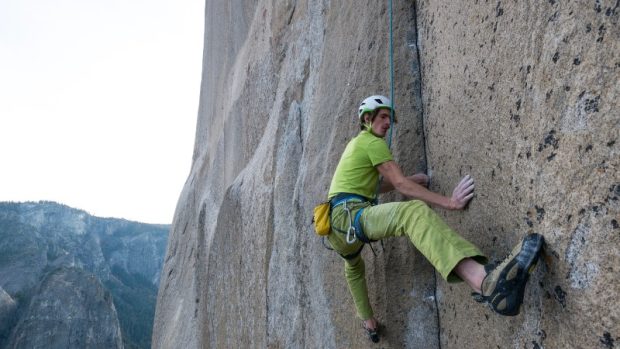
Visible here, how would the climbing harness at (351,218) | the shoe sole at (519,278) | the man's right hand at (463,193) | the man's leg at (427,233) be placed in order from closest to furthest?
1. the shoe sole at (519,278)
2. the man's leg at (427,233)
3. the man's right hand at (463,193)
4. the climbing harness at (351,218)

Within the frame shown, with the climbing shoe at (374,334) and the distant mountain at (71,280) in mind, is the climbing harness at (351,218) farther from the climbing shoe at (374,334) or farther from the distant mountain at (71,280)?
the distant mountain at (71,280)

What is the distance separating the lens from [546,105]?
2.29m

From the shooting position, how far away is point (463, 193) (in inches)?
117

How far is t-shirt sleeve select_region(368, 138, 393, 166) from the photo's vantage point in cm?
322

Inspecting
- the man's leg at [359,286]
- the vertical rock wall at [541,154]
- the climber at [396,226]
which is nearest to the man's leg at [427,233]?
the climber at [396,226]

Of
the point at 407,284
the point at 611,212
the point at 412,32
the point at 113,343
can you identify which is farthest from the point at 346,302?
the point at 113,343

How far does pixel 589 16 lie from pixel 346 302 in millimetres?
2787

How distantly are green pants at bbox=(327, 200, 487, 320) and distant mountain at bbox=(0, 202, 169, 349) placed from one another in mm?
38683

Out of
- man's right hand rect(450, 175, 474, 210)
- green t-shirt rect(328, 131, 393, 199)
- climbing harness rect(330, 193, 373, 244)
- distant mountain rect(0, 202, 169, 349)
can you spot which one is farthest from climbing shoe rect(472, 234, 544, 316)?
distant mountain rect(0, 202, 169, 349)

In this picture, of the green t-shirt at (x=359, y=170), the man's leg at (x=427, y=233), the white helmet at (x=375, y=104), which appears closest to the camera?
the man's leg at (x=427, y=233)

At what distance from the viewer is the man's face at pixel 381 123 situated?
3.52m

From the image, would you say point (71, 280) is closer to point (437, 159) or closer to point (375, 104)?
point (375, 104)

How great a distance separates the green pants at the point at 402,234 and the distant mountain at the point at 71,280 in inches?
1523

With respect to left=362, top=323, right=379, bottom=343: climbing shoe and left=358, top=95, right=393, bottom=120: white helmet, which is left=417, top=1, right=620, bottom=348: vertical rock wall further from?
left=362, top=323, right=379, bottom=343: climbing shoe
